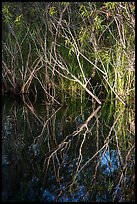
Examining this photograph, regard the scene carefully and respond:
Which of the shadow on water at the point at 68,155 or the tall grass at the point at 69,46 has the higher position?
the tall grass at the point at 69,46

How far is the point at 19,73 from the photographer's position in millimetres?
7945

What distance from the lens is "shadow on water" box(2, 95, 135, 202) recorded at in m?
3.27

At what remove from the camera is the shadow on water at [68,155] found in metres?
3.27

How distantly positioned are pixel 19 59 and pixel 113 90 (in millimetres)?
2484

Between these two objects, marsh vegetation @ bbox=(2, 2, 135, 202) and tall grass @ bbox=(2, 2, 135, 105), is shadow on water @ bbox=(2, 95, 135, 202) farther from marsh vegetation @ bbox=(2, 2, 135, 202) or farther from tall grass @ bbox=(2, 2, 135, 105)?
tall grass @ bbox=(2, 2, 135, 105)

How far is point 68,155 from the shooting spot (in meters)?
4.34

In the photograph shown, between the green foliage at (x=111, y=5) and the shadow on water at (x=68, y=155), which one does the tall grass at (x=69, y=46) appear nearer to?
the green foliage at (x=111, y=5)

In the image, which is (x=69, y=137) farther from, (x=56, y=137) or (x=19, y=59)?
(x=19, y=59)

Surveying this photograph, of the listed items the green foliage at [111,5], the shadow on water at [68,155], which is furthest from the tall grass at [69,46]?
the shadow on water at [68,155]

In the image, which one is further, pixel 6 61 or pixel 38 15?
pixel 6 61

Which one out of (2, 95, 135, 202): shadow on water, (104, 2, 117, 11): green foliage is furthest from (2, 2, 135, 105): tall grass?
(2, 95, 135, 202): shadow on water

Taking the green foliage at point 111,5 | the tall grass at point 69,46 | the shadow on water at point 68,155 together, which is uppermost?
the green foliage at point 111,5

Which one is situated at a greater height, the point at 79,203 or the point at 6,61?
the point at 6,61

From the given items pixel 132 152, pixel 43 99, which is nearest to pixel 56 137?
pixel 132 152
